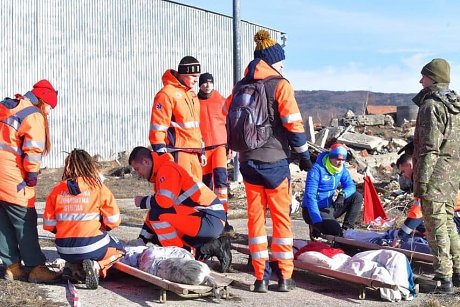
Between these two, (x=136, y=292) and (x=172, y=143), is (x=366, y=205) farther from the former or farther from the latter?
(x=136, y=292)

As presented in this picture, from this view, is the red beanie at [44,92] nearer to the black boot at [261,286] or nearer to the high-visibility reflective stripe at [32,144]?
the high-visibility reflective stripe at [32,144]

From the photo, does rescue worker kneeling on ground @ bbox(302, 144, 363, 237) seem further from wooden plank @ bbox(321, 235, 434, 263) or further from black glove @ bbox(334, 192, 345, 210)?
wooden plank @ bbox(321, 235, 434, 263)

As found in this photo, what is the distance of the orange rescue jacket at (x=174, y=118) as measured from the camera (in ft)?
26.3

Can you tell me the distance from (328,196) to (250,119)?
2.67 m

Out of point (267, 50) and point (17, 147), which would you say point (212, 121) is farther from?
point (17, 147)

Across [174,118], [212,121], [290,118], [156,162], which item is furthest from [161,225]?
[212,121]

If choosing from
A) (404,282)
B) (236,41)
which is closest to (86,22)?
(236,41)

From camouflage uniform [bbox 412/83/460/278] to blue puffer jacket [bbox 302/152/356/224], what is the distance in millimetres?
1992

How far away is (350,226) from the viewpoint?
352 inches

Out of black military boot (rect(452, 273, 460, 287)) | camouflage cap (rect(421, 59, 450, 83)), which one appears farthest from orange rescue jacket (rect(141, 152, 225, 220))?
camouflage cap (rect(421, 59, 450, 83))

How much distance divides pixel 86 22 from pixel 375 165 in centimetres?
982

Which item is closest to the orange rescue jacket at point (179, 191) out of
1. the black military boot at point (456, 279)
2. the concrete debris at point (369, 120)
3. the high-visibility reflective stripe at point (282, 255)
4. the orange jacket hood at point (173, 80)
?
the high-visibility reflective stripe at point (282, 255)

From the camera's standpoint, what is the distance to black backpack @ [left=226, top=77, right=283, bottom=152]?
6297 millimetres

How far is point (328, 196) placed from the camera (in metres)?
8.66
